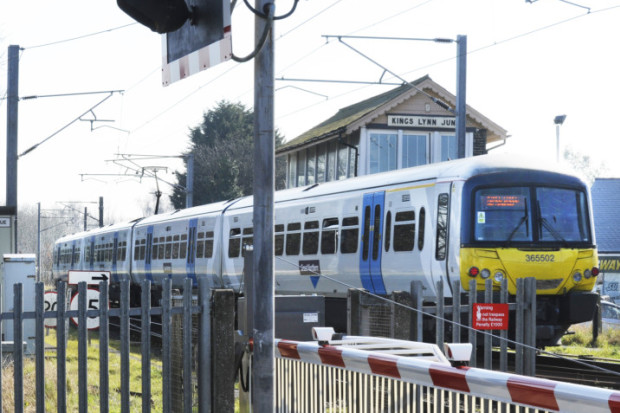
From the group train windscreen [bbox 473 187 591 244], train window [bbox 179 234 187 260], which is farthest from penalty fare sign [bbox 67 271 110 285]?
train window [bbox 179 234 187 260]

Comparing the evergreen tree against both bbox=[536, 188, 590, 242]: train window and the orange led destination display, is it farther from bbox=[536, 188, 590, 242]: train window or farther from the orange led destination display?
the orange led destination display

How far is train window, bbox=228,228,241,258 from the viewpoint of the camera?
2217cm

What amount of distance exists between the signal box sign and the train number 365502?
302 centimetres

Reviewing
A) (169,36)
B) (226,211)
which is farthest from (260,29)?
(226,211)

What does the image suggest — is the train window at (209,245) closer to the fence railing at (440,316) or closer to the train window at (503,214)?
the train window at (503,214)

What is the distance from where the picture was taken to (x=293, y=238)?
19312 mm

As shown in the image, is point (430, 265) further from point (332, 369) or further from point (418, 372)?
point (418, 372)

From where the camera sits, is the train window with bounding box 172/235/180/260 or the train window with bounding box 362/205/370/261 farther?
the train window with bounding box 172/235/180/260

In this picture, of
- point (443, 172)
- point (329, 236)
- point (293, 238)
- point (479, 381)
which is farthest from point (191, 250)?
point (479, 381)

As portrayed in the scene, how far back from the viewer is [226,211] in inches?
923

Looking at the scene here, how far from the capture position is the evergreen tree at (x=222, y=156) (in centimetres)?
6312

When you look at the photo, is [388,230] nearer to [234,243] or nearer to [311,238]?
[311,238]

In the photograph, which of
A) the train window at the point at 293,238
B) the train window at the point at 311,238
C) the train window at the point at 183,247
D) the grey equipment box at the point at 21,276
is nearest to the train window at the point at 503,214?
the train window at the point at 311,238

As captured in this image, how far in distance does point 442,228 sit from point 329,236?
3591 mm
